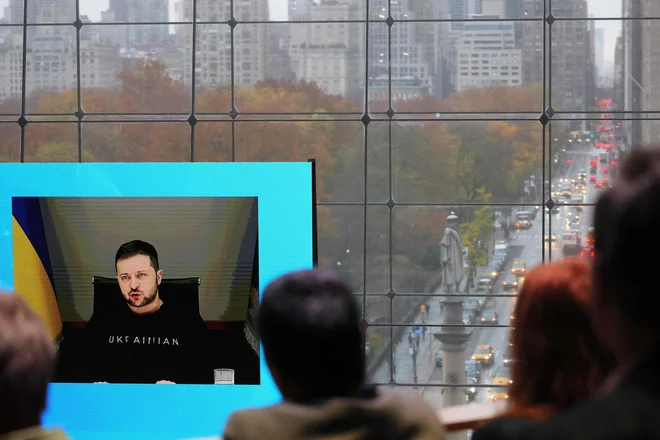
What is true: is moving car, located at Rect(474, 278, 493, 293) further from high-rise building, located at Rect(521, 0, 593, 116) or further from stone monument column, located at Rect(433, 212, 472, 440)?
high-rise building, located at Rect(521, 0, 593, 116)

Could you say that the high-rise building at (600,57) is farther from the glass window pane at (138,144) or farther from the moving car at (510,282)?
the glass window pane at (138,144)

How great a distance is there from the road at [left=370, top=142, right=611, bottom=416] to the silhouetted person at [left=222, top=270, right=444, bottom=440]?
474cm

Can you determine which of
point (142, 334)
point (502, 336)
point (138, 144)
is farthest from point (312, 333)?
point (138, 144)

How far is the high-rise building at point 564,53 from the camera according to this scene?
218 inches

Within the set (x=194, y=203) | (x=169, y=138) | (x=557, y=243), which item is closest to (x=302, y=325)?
(x=194, y=203)

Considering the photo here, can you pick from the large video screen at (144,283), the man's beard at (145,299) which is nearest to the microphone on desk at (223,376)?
the large video screen at (144,283)

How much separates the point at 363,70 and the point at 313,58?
1.06 ft

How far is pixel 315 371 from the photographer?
0.89 m

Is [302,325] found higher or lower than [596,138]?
lower

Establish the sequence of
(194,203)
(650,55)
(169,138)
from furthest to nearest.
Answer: (169,138), (650,55), (194,203)

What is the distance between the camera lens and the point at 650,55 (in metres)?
5.44

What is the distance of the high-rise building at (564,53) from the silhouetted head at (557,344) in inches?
186

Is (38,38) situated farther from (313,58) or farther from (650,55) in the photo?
(650,55)

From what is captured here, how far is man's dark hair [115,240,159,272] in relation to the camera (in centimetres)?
356
